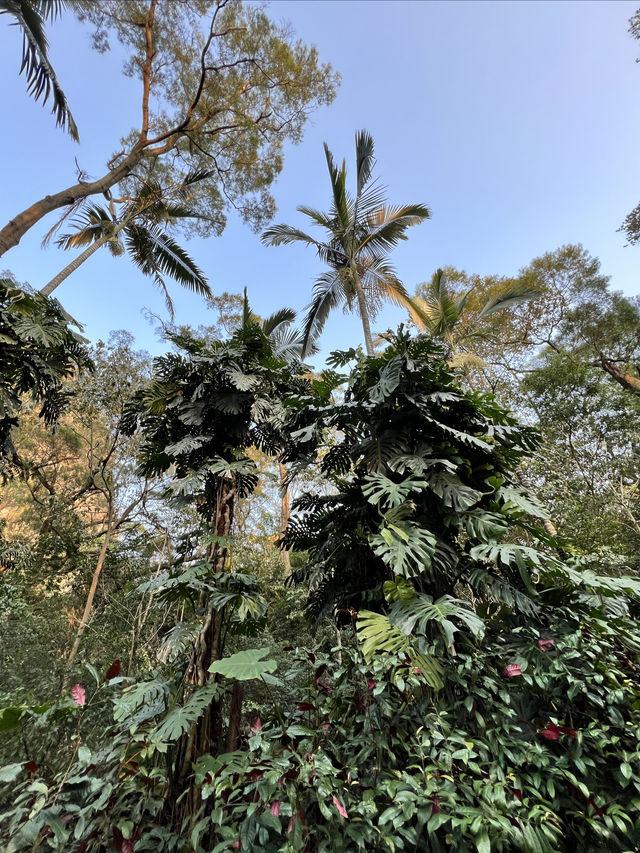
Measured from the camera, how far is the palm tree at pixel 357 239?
5.91m

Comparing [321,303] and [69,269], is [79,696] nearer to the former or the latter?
[69,269]

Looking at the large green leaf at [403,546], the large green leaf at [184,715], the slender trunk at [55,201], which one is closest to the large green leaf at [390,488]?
the large green leaf at [403,546]

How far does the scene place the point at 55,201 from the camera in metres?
4.29

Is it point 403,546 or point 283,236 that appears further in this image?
point 283,236

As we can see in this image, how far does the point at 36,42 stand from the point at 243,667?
5.84m

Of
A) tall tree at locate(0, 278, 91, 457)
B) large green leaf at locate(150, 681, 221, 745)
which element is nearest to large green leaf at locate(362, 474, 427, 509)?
large green leaf at locate(150, 681, 221, 745)

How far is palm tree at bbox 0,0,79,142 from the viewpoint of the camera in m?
3.50

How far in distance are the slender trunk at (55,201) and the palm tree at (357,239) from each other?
2145mm

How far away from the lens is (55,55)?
13.4 ft

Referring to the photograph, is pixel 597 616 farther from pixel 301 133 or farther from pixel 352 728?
pixel 301 133

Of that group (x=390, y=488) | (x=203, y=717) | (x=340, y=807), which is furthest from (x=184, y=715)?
(x=390, y=488)

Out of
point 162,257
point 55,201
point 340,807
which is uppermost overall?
point 162,257

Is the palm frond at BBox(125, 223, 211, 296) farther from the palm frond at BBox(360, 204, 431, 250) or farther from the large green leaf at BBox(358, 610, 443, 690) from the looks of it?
the large green leaf at BBox(358, 610, 443, 690)

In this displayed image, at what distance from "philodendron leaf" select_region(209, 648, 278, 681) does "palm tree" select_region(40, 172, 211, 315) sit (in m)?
6.35
